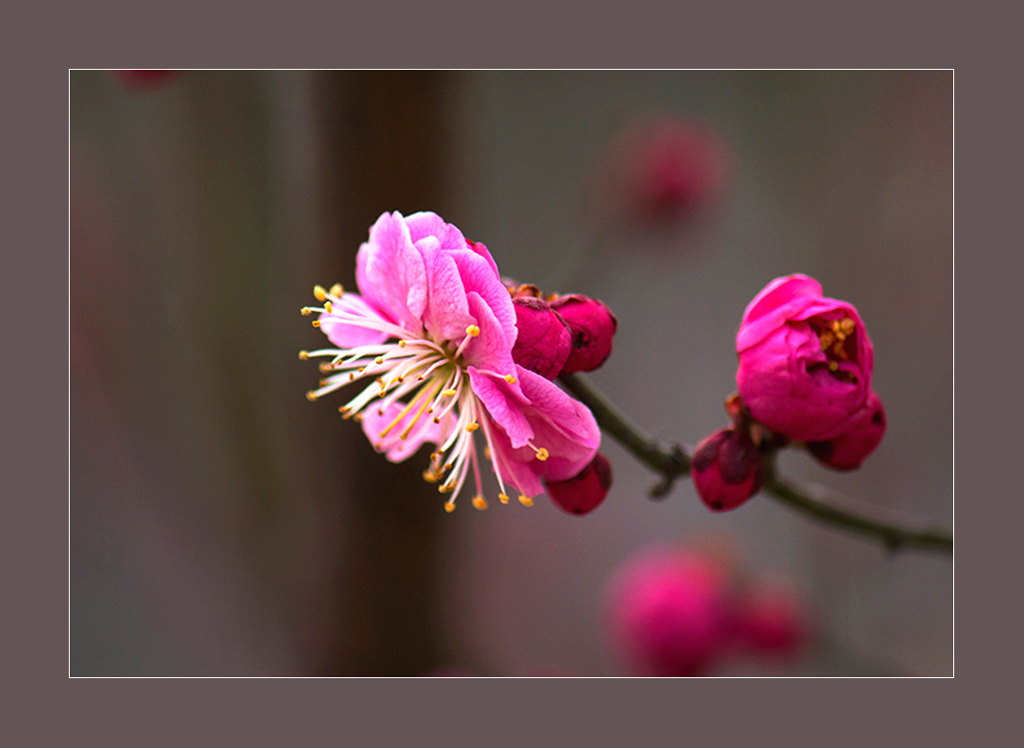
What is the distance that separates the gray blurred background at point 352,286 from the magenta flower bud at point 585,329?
256 mm

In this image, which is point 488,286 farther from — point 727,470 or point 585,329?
point 727,470

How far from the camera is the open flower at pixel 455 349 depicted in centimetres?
80

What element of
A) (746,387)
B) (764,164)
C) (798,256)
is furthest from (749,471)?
(764,164)

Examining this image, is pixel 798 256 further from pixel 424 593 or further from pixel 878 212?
pixel 424 593

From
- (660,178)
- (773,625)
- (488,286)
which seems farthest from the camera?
(660,178)

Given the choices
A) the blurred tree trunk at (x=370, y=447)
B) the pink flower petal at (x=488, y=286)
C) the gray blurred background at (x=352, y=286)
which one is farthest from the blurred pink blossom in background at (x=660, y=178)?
the pink flower petal at (x=488, y=286)

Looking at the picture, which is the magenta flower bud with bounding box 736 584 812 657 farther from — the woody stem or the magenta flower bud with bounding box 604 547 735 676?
the woody stem

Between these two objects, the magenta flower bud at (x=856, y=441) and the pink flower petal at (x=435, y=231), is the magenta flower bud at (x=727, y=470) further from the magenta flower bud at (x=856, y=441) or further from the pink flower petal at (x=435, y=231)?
the pink flower petal at (x=435, y=231)

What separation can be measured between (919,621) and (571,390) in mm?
2152

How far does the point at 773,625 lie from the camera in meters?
1.98

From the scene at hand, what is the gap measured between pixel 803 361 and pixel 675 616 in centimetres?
121

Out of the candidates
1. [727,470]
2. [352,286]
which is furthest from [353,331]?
[352,286]

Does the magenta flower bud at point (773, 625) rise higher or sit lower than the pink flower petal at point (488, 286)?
lower

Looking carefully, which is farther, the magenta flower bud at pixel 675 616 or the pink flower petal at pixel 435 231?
the magenta flower bud at pixel 675 616
